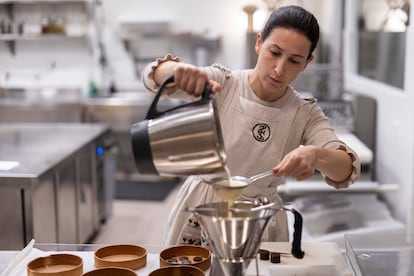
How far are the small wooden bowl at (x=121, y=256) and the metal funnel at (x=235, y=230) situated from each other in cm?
29

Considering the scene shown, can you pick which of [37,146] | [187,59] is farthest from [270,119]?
[187,59]

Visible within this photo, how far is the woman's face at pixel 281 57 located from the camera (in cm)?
143

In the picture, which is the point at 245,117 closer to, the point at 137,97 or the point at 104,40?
the point at 137,97

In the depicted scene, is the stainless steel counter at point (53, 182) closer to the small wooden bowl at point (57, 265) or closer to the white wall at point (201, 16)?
the small wooden bowl at point (57, 265)

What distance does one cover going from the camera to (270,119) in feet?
5.20

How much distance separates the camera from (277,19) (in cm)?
146

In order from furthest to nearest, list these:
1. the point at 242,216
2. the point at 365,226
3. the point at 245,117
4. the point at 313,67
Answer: the point at 313,67, the point at 365,226, the point at 245,117, the point at 242,216

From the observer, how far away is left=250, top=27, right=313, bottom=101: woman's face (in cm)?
143

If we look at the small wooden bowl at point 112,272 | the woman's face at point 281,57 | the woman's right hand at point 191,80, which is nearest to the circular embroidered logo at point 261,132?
the woman's face at point 281,57

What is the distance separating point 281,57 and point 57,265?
81cm

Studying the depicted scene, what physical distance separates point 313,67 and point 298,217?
2835mm

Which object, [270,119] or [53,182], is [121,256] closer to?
[270,119]

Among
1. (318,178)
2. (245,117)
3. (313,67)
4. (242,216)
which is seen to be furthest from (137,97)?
(242,216)

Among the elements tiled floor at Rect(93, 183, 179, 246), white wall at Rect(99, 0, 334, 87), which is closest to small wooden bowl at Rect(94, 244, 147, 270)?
tiled floor at Rect(93, 183, 179, 246)
